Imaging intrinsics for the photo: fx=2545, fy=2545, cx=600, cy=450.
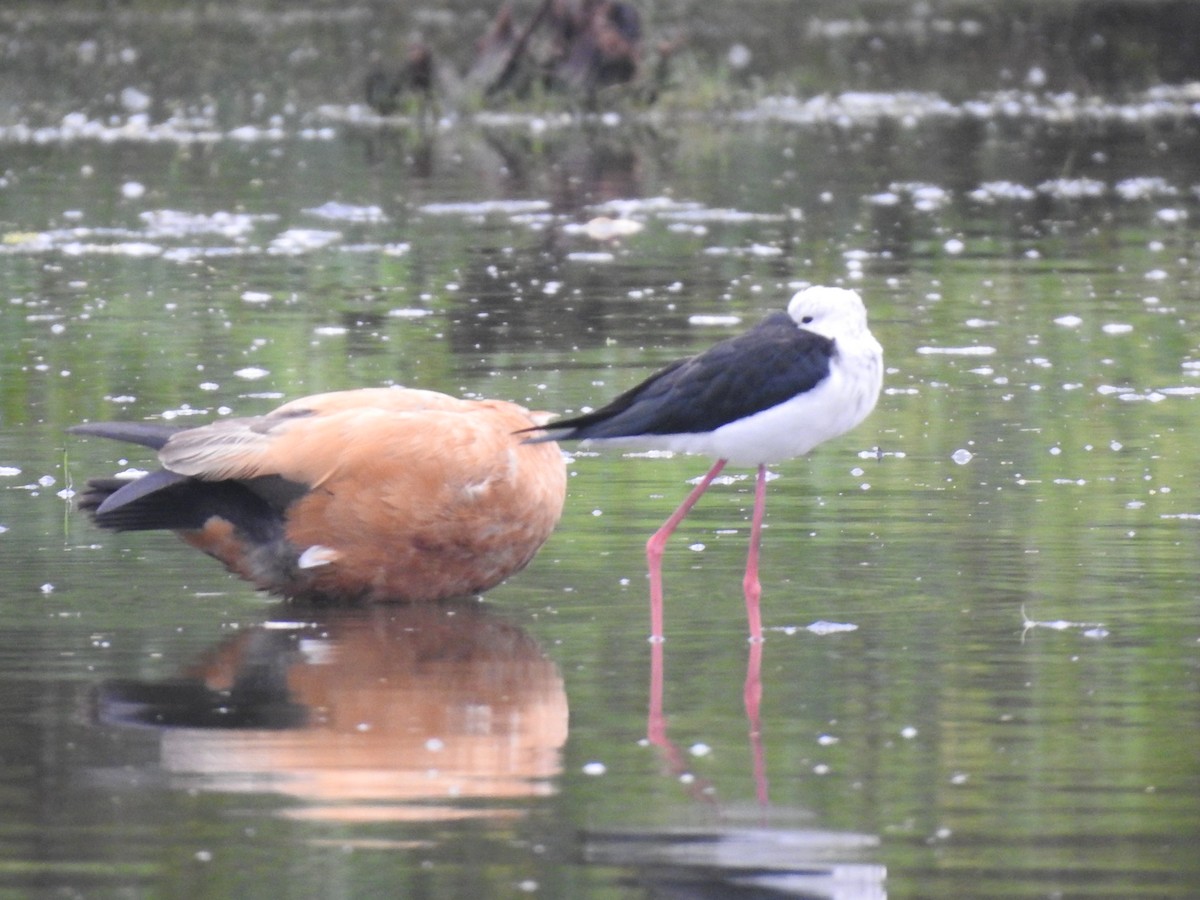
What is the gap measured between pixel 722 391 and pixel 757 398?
10 cm

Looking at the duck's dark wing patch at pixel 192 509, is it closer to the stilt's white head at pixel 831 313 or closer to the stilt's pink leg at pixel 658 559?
the stilt's pink leg at pixel 658 559

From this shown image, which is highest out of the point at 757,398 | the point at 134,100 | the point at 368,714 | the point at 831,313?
the point at 831,313

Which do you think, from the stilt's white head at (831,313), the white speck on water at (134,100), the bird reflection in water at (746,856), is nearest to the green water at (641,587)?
the bird reflection in water at (746,856)

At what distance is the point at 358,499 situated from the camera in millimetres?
7598

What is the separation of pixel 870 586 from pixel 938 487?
166 centimetres

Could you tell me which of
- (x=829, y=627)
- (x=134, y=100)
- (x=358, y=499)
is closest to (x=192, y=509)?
(x=358, y=499)

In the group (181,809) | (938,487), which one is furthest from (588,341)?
(181,809)

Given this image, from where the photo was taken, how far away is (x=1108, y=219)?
18.9 m

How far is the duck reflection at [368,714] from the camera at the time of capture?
18.8 ft

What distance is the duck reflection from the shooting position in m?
5.73

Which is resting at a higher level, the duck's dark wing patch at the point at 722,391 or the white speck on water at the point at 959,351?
the duck's dark wing patch at the point at 722,391

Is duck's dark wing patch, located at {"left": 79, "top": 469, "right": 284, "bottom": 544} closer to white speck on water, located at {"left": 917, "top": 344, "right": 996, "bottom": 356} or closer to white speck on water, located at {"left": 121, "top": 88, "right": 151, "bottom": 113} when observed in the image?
white speck on water, located at {"left": 917, "top": 344, "right": 996, "bottom": 356}

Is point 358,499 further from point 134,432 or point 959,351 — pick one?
point 959,351

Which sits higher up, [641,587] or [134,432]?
[134,432]
